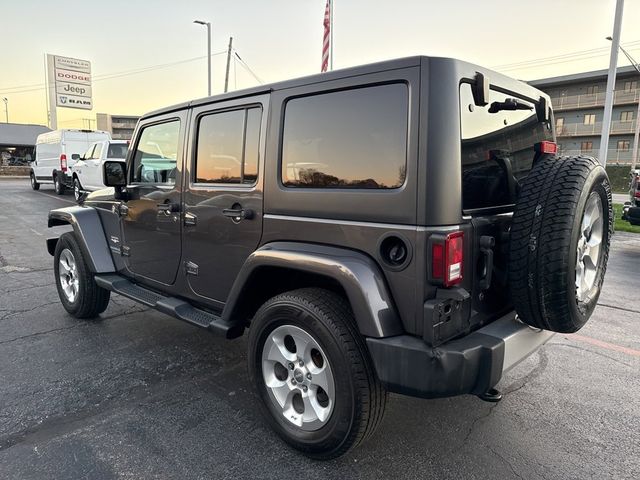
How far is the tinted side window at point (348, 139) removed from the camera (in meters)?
2.23

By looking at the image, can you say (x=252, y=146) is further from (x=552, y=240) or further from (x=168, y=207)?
(x=552, y=240)

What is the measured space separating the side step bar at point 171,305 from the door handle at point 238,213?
2.23ft

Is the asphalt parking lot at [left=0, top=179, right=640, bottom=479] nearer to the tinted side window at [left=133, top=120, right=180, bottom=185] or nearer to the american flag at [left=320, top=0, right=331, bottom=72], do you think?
the tinted side window at [left=133, top=120, right=180, bottom=185]

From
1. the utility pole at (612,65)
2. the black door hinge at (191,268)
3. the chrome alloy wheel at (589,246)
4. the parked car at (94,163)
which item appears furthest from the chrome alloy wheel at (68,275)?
the utility pole at (612,65)

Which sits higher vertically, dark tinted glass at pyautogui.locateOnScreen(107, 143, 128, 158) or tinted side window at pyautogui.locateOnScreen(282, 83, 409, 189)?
dark tinted glass at pyautogui.locateOnScreen(107, 143, 128, 158)

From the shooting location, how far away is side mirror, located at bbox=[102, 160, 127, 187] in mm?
3973

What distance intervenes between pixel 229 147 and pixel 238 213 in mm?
505

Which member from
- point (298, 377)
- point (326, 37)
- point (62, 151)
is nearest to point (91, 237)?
point (298, 377)

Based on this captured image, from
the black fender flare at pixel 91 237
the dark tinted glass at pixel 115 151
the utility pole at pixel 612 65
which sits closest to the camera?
the black fender flare at pixel 91 237

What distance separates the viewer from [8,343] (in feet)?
13.3

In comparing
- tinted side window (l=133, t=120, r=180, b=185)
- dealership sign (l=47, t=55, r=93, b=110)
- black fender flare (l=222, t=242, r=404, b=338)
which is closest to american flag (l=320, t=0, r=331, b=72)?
tinted side window (l=133, t=120, r=180, b=185)

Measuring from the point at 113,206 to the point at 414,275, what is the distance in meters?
3.18

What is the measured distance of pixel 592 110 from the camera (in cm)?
4584

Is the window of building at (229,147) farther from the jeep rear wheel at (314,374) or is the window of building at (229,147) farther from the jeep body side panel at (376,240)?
the jeep rear wheel at (314,374)
